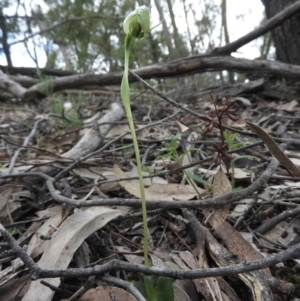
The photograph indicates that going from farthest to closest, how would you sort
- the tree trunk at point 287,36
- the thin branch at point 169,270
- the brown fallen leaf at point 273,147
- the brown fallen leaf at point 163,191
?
the tree trunk at point 287,36 → the brown fallen leaf at point 163,191 → the brown fallen leaf at point 273,147 → the thin branch at point 169,270

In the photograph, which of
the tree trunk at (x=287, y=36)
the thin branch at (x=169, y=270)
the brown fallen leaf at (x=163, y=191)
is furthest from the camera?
the tree trunk at (x=287, y=36)

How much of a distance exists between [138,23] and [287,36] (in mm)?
2537

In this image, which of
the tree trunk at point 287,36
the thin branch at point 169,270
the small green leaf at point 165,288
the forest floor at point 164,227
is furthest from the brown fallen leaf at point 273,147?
the tree trunk at point 287,36

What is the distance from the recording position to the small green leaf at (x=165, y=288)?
656 mm

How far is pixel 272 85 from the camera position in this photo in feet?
9.40

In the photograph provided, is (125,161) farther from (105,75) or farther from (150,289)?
(105,75)

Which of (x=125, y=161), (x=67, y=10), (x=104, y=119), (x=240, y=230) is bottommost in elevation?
(x=240, y=230)

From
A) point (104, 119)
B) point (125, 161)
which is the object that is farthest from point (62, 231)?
point (104, 119)

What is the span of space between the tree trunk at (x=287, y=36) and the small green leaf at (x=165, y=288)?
2655 mm

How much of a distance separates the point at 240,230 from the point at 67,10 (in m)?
5.50

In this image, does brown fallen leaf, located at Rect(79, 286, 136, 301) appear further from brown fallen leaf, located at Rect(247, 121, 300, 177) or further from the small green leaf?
brown fallen leaf, located at Rect(247, 121, 300, 177)

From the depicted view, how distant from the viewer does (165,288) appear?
2.16 ft

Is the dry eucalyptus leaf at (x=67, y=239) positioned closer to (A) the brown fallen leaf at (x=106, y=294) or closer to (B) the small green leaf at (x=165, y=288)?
(A) the brown fallen leaf at (x=106, y=294)

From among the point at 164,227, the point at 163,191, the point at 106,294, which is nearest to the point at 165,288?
the point at 106,294
